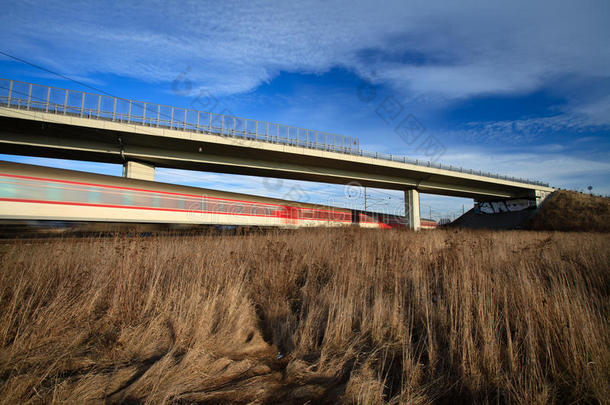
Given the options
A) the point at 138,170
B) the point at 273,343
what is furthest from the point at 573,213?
the point at 138,170

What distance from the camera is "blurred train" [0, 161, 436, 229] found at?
10.9m

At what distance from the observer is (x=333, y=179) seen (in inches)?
1150

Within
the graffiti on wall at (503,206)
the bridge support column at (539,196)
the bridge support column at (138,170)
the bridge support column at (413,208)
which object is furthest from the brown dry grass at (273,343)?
the graffiti on wall at (503,206)

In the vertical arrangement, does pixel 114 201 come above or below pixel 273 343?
above

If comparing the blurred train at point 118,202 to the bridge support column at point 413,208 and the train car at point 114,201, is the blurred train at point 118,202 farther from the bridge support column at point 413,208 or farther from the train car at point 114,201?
the bridge support column at point 413,208

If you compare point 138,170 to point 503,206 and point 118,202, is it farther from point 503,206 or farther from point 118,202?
point 503,206

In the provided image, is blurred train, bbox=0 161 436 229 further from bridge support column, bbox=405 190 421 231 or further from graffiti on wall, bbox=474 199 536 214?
graffiti on wall, bbox=474 199 536 214

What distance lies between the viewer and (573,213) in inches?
1245

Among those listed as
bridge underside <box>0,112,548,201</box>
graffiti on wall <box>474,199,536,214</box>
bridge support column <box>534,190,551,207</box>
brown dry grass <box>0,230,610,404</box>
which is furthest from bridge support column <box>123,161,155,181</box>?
graffiti on wall <box>474,199,536,214</box>

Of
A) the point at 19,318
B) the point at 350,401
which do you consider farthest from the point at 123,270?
the point at 350,401

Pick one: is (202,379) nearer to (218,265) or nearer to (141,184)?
(218,265)

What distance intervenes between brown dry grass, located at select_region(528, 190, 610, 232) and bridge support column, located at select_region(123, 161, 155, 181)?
1574 inches

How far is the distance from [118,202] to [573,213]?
43579mm

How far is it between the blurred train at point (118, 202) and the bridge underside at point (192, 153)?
488 centimetres
